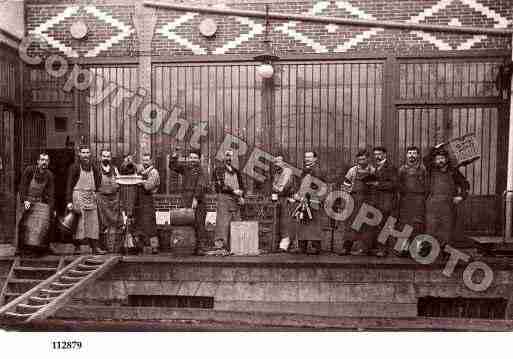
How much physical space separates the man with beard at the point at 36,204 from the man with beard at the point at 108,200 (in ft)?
2.57

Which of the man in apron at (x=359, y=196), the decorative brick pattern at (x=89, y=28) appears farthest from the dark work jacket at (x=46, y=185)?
the man in apron at (x=359, y=196)

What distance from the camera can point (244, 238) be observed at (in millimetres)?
8617

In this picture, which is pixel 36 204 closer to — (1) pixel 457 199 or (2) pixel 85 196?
(2) pixel 85 196

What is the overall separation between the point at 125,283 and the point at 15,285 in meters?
1.58

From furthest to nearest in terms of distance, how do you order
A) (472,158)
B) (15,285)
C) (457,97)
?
(457,97) → (472,158) → (15,285)

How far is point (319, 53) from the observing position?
10039mm

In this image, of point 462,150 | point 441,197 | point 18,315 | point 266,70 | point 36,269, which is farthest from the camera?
point 266,70

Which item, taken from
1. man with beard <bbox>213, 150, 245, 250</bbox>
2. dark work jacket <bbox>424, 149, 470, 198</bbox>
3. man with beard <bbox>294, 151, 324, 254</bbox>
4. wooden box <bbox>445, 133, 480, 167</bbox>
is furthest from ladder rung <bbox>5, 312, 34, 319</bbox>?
wooden box <bbox>445, 133, 480, 167</bbox>

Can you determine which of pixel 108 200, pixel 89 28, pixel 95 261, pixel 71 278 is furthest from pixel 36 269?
pixel 89 28

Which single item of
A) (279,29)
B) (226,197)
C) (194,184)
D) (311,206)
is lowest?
(311,206)

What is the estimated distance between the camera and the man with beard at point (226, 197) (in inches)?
340

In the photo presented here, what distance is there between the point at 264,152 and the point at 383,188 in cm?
276
